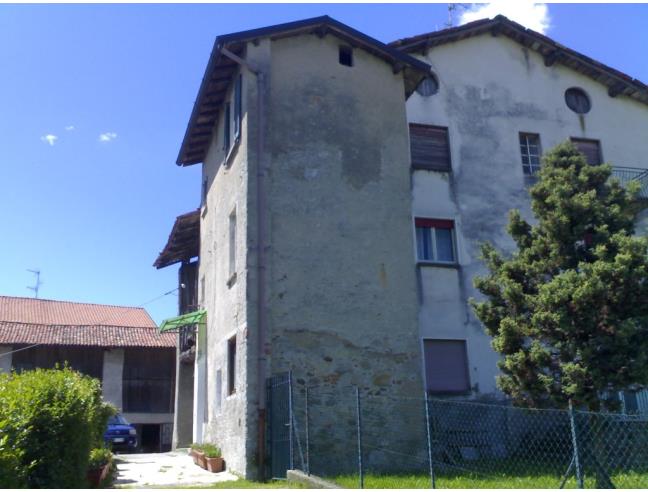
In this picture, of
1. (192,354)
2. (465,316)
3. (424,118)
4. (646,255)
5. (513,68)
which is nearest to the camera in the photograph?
(646,255)

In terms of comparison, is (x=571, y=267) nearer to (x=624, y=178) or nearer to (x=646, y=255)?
(x=646, y=255)

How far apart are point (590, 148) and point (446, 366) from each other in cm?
811

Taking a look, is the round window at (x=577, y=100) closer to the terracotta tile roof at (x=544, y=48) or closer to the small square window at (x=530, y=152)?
the terracotta tile roof at (x=544, y=48)

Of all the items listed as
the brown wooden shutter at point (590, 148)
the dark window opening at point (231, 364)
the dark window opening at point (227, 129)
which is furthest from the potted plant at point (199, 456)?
the brown wooden shutter at point (590, 148)

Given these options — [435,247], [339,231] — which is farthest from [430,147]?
[339,231]

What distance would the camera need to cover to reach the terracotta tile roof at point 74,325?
98.2ft

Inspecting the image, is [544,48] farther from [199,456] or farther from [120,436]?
[120,436]

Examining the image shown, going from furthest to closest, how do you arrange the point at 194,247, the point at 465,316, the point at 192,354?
the point at 194,247 < the point at 192,354 < the point at 465,316

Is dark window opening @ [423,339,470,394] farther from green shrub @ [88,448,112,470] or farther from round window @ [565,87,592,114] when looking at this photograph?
round window @ [565,87,592,114]

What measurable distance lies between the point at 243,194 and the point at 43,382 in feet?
23.4

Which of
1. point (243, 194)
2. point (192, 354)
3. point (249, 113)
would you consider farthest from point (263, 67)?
point (192, 354)

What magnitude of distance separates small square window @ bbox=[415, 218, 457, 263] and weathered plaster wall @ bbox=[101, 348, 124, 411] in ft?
64.7

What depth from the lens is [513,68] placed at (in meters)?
19.2

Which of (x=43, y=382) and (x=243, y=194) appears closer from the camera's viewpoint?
(x=43, y=382)
